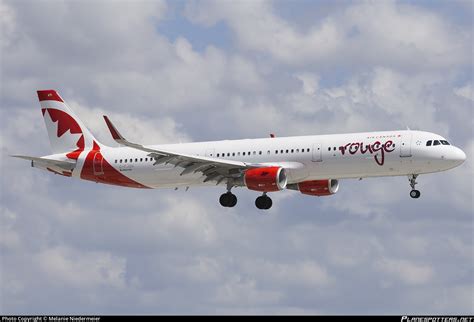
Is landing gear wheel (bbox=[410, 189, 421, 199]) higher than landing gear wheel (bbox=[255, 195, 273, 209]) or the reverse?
the reverse

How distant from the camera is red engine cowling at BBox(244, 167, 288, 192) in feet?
266

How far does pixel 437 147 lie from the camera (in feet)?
260

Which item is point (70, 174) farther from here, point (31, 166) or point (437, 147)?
point (437, 147)

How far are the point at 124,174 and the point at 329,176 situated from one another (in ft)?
55.9

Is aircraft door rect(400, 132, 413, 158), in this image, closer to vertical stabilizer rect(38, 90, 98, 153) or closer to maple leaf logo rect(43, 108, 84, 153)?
vertical stabilizer rect(38, 90, 98, 153)

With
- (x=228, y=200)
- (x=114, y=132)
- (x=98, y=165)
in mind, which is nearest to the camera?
(x=114, y=132)

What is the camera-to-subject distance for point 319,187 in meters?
88.1

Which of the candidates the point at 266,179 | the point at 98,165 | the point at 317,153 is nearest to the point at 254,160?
the point at 266,179

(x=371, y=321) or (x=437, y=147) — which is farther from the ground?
(x=437, y=147)

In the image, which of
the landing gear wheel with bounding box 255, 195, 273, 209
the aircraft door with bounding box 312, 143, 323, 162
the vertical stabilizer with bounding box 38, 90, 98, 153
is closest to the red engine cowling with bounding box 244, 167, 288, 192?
the aircraft door with bounding box 312, 143, 323, 162

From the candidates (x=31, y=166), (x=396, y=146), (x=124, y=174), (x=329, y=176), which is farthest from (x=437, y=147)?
(x=31, y=166)

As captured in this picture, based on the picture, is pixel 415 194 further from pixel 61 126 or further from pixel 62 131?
pixel 61 126

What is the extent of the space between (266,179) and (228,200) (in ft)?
19.4

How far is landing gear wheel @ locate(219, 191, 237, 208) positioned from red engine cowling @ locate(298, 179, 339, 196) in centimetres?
570
